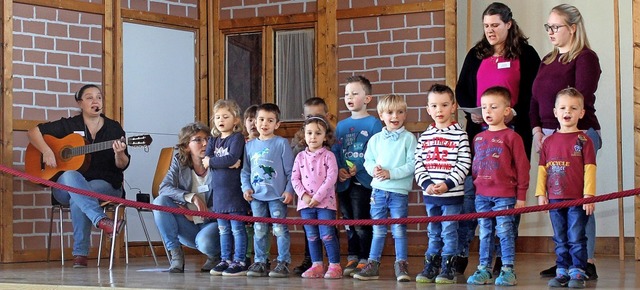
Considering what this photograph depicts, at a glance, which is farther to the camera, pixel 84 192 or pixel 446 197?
pixel 84 192

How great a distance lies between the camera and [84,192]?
19.7 ft

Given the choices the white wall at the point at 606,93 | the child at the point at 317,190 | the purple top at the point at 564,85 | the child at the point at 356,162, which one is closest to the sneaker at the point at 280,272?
the child at the point at 317,190

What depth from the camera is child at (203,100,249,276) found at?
6.16m

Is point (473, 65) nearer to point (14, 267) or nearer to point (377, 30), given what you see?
point (377, 30)

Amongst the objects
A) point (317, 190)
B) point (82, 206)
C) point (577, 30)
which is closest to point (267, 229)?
point (317, 190)

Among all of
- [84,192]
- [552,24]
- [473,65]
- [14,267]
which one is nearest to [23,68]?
[14,267]

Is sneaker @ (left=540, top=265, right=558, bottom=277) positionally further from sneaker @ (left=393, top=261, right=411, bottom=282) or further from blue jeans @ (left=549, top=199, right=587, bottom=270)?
sneaker @ (left=393, top=261, right=411, bottom=282)

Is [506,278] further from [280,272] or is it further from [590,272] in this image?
[280,272]

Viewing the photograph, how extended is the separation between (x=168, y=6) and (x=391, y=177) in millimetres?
3627

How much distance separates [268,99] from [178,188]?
83.4 inches

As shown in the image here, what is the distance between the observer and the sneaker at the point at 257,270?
604 cm

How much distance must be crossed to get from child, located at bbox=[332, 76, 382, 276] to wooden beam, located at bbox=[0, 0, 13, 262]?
2.77m

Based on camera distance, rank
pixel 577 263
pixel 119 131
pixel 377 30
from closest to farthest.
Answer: pixel 577 263
pixel 119 131
pixel 377 30

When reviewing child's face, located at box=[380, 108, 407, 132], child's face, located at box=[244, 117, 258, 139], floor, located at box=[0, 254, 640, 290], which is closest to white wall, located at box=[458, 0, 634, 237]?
floor, located at box=[0, 254, 640, 290]
